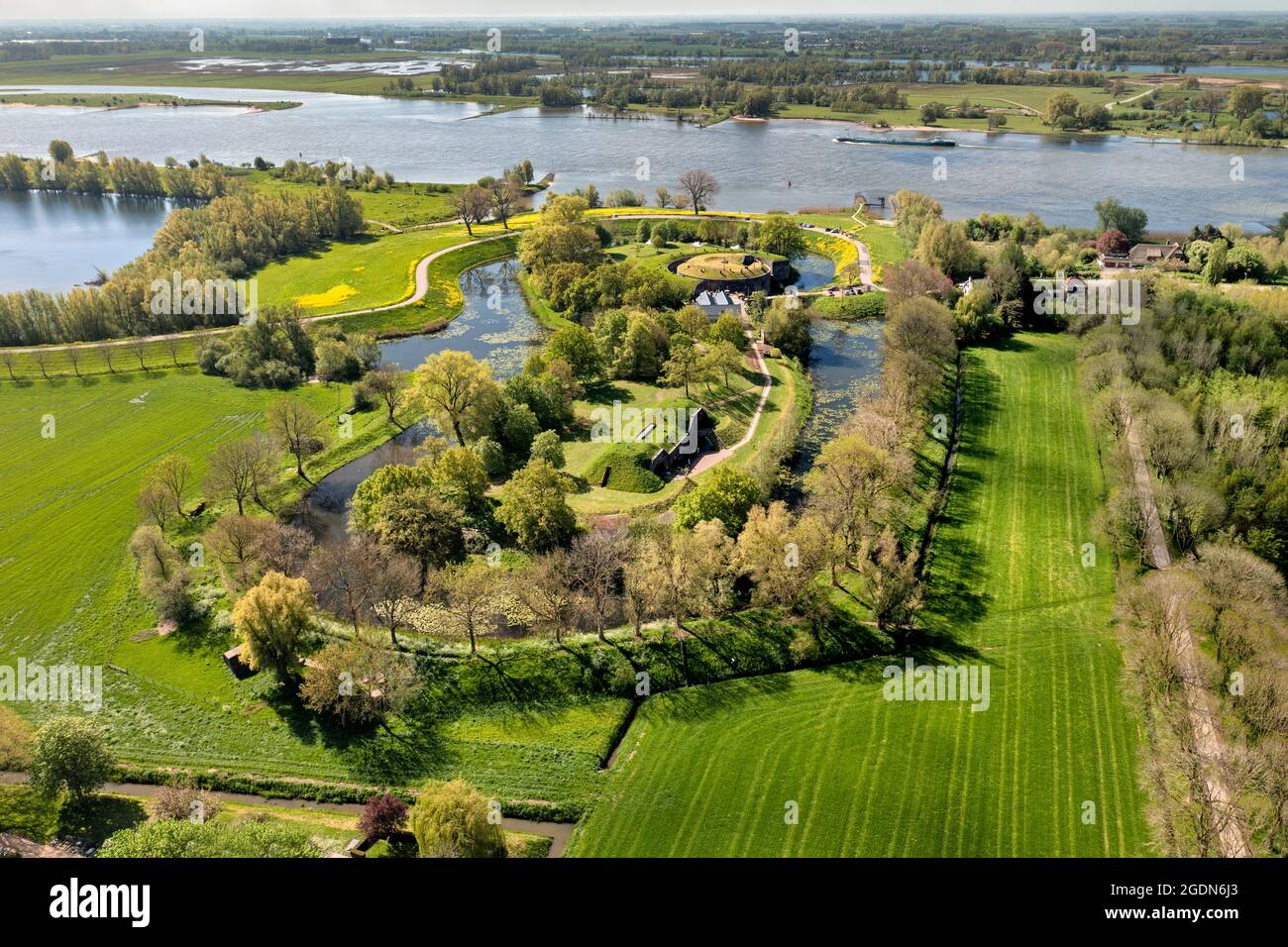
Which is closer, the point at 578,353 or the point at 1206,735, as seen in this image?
the point at 1206,735

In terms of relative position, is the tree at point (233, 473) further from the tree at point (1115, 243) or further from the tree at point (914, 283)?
the tree at point (1115, 243)

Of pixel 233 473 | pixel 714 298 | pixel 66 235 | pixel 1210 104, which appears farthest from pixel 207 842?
pixel 1210 104

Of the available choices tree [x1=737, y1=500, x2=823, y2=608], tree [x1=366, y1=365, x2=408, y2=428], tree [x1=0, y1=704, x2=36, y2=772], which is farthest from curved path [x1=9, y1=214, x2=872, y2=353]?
tree [x1=737, y1=500, x2=823, y2=608]

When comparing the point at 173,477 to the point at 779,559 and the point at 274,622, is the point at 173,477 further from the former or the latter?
the point at 779,559

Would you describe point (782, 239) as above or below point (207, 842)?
above

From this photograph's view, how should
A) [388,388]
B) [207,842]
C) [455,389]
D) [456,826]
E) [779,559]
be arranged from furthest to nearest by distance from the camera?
[388,388]
[455,389]
[779,559]
[456,826]
[207,842]

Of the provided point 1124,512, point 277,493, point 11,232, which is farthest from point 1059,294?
point 11,232

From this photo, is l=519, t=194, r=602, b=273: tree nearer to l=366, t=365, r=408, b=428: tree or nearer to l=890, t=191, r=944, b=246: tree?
l=366, t=365, r=408, b=428: tree
